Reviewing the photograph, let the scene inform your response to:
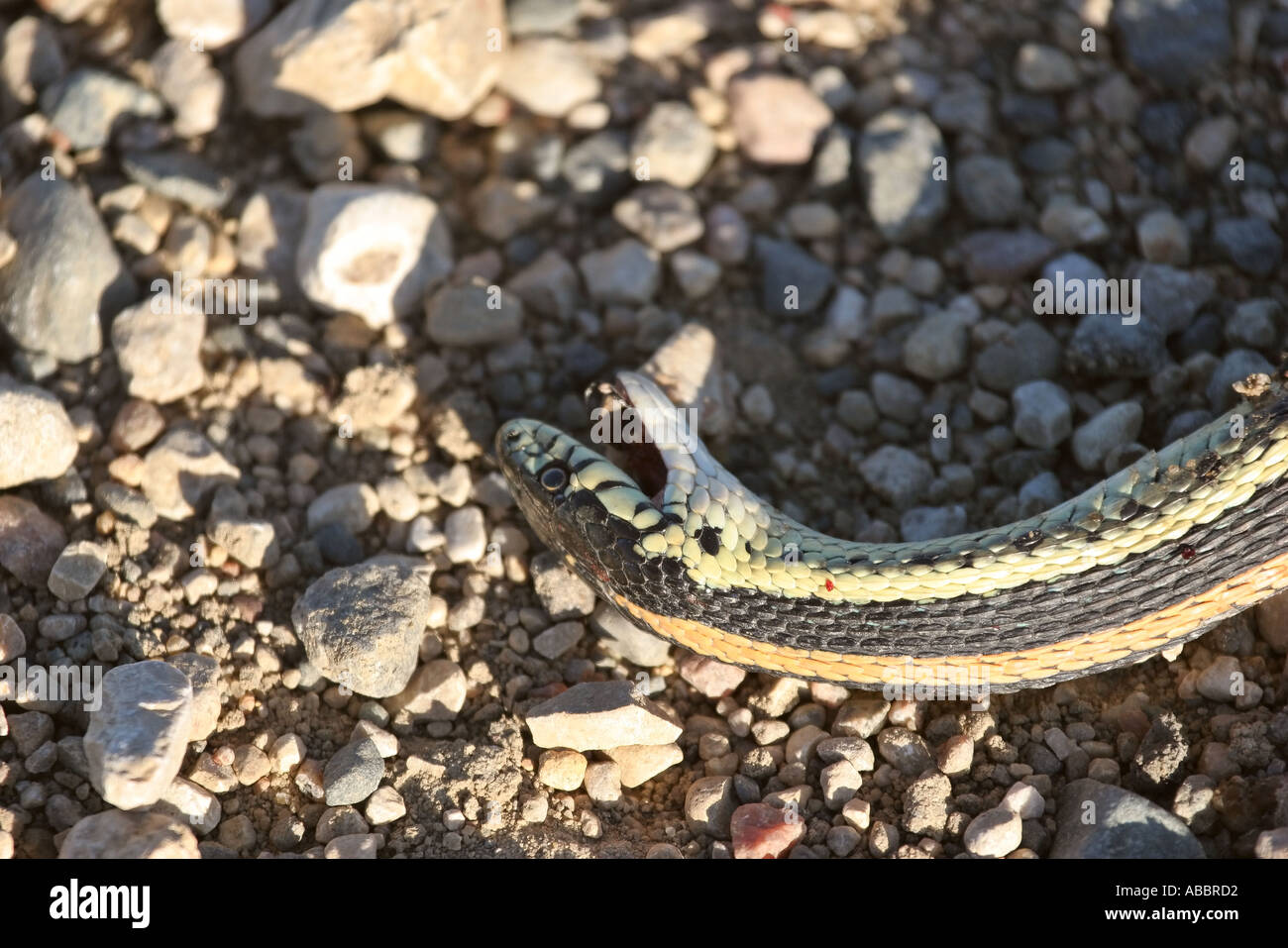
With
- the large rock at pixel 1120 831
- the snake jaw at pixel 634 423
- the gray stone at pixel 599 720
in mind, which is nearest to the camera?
the large rock at pixel 1120 831

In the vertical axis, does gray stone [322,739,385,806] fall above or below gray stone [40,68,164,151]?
below

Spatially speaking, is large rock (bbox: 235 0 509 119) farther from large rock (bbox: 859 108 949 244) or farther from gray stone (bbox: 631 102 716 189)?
large rock (bbox: 859 108 949 244)

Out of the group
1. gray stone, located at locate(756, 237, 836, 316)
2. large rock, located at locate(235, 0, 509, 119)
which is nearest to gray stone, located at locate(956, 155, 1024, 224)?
gray stone, located at locate(756, 237, 836, 316)

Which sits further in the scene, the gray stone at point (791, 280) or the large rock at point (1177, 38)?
the large rock at point (1177, 38)

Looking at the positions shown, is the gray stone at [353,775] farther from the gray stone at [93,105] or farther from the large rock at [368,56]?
the gray stone at [93,105]

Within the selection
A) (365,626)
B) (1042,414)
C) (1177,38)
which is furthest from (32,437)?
(1177,38)

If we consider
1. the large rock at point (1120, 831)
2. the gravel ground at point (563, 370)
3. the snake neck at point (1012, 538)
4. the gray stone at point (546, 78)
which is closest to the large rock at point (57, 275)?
the gravel ground at point (563, 370)
